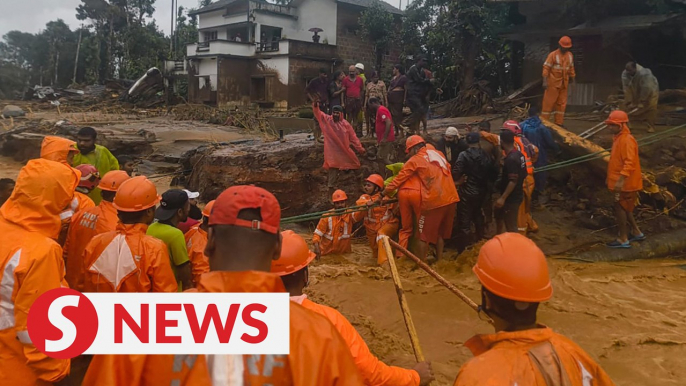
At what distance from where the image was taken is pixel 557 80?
381 inches

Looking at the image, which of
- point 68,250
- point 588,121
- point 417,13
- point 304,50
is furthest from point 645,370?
point 304,50

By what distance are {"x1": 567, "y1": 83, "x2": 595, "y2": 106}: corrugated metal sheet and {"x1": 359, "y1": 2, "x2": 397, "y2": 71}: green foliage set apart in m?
13.0

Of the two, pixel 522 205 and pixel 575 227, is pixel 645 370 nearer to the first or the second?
pixel 522 205

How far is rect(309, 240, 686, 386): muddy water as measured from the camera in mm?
4074

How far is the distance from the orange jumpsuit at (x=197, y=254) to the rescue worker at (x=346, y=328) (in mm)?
1244

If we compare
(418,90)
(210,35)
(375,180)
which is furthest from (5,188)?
(210,35)

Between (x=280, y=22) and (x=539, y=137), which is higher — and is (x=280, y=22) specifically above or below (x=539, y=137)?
above

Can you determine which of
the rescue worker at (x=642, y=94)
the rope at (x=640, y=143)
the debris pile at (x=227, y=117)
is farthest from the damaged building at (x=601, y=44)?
the debris pile at (x=227, y=117)

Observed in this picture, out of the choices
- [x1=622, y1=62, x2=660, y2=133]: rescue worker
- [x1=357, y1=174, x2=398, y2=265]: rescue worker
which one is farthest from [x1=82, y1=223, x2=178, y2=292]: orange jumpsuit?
[x1=622, y1=62, x2=660, y2=133]: rescue worker

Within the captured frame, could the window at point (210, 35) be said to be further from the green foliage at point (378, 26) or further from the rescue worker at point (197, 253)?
the rescue worker at point (197, 253)

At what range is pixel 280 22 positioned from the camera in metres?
30.4

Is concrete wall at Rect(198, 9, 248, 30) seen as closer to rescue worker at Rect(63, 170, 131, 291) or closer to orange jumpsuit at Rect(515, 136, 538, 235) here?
orange jumpsuit at Rect(515, 136, 538, 235)

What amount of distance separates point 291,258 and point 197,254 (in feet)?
4.76

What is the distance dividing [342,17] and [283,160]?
807 inches
